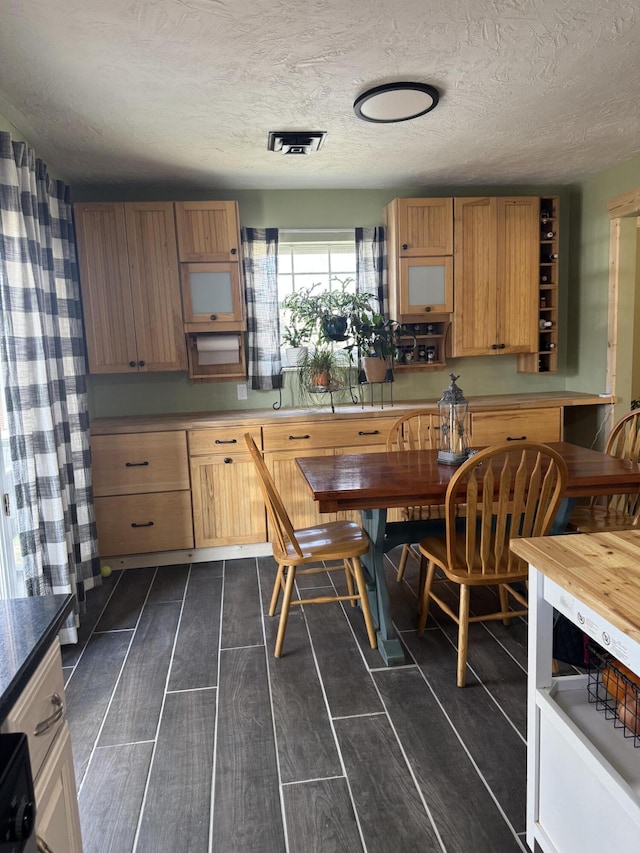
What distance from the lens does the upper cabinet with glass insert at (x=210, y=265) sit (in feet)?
11.9

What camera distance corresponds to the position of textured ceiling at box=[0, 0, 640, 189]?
1.88 m

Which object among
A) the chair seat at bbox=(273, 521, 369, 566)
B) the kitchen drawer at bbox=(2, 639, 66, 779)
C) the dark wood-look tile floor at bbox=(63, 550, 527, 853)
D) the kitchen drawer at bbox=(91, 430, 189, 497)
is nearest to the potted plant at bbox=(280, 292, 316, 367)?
the kitchen drawer at bbox=(91, 430, 189, 497)

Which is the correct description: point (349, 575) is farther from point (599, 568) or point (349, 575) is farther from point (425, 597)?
point (599, 568)

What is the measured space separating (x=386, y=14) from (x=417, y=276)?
6.87 feet

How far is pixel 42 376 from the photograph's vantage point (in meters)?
2.51

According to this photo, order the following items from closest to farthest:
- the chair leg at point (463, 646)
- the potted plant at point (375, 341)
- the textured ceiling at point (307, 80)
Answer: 1. the textured ceiling at point (307, 80)
2. the chair leg at point (463, 646)
3. the potted plant at point (375, 341)

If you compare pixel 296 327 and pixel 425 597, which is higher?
pixel 296 327

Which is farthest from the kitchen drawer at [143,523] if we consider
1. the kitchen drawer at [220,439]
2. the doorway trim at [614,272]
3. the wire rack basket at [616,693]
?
the doorway trim at [614,272]

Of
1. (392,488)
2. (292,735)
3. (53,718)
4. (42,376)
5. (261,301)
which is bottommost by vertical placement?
(292,735)

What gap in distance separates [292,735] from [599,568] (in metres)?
1.28

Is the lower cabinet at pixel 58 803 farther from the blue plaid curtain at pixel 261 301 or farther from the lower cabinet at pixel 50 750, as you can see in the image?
the blue plaid curtain at pixel 261 301

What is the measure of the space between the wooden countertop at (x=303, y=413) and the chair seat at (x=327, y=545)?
40.6 inches

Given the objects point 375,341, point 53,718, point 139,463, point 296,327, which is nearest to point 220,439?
point 139,463

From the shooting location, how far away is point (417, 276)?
12.8 feet
